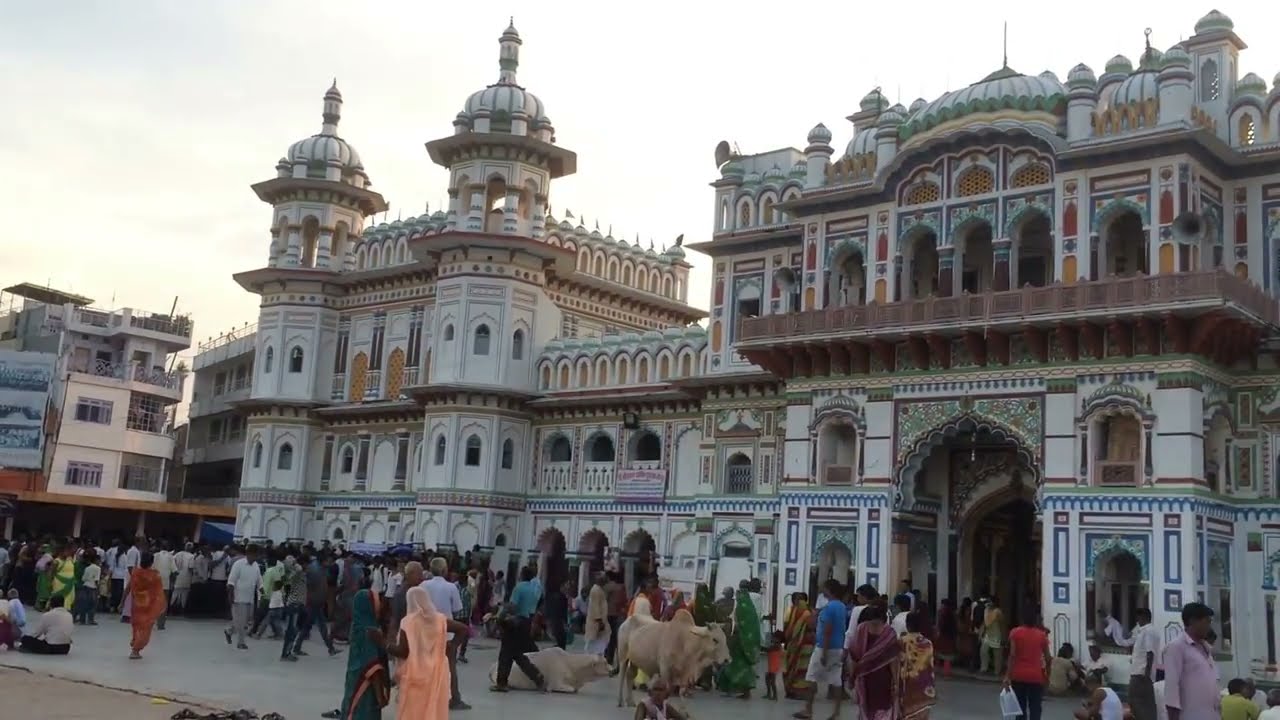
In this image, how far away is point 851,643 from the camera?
35.6 feet

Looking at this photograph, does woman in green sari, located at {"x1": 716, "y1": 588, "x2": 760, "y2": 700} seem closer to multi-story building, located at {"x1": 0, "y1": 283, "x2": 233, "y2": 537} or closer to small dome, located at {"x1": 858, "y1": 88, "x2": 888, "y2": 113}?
small dome, located at {"x1": 858, "y1": 88, "x2": 888, "y2": 113}

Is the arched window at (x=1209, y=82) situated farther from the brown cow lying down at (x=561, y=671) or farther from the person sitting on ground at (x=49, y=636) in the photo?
the person sitting on ground at (x=49, y=636)

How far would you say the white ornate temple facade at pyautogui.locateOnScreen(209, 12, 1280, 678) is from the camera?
2084cm

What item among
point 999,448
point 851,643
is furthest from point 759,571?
point 851,643

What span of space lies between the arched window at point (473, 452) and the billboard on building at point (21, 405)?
19.3 metres

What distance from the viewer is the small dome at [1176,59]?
21.7m

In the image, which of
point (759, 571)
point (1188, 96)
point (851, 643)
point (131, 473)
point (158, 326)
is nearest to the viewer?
point (851, 643)

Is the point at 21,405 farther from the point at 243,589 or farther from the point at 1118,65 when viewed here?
the point at 1118,65

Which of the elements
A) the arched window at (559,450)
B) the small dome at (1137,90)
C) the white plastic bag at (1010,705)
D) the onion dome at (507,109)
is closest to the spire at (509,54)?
the onion dome at (507,109)

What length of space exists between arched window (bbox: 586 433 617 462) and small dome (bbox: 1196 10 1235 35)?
15.9 meters

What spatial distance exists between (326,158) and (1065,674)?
26557 mm

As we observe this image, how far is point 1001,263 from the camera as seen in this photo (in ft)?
74.8

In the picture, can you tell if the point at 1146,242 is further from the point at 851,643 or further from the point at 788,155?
the point at 851,643

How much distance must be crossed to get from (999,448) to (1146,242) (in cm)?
463
